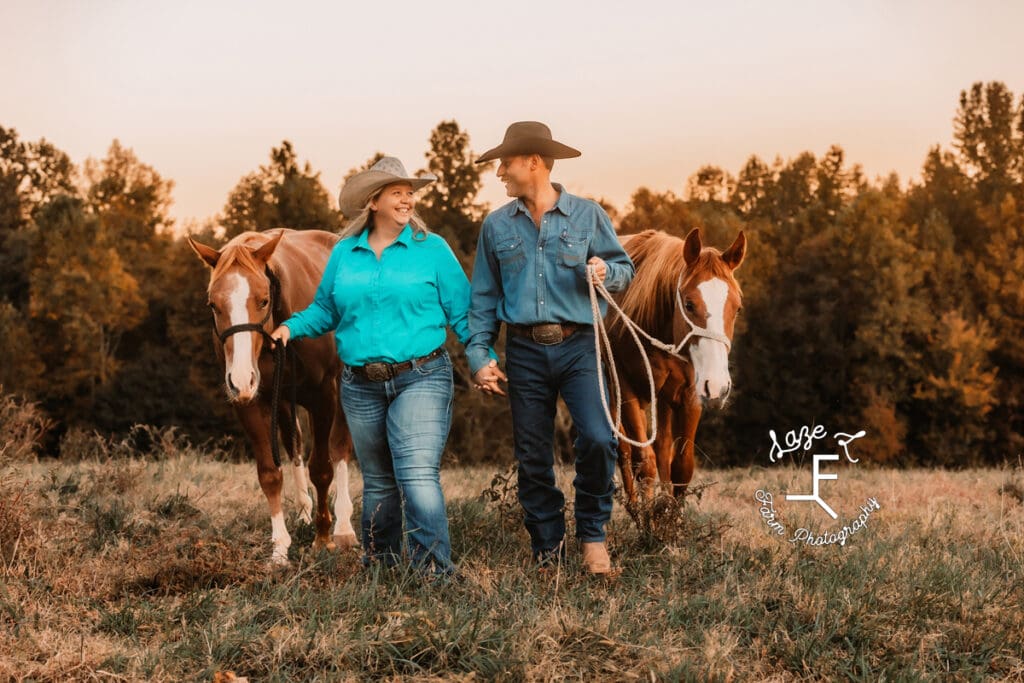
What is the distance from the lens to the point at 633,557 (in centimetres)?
524

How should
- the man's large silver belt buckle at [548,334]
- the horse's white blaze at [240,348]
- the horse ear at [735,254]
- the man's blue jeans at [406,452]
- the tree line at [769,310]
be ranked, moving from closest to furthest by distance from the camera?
the man's blue jeans at [406,452], the man's large silver belt buckle at [548,334], the horse's white blaze at [240,348], the horse ear at [735,254], the tree line at [769,310]

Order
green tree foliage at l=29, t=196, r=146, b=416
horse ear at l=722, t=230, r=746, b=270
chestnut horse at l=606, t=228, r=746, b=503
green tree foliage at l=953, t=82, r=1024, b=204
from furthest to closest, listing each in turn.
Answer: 1. green tree foliage at l=953, t=82, r=1024, b=204
2. green tree foliage at l=29, t=196, r=146, b=416
3. horse ear at l=722, t=230, r=746, b=270
4. chestnut horse at l=606, t=228, r=746, b=503

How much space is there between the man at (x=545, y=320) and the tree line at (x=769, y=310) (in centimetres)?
2428

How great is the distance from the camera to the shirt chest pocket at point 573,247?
192 inches

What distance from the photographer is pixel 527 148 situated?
4938mm

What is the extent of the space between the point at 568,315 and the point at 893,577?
6.93 feet

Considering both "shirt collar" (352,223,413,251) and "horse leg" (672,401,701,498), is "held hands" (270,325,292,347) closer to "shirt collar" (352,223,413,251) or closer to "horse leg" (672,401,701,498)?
"shirt collar" (352,223,413,251)

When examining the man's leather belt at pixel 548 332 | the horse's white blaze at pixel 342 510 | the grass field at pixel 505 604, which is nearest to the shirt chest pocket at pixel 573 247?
the man's leather belt at pixel 548 332

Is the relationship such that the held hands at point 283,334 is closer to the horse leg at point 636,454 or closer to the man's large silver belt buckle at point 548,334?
the man's large silver belt buckle at point 548,334

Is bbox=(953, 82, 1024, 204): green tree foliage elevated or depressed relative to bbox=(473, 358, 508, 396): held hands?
elevated

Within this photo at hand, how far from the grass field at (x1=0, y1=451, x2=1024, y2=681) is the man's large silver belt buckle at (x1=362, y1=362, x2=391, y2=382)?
38.3 inches

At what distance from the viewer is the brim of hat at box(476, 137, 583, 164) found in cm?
491

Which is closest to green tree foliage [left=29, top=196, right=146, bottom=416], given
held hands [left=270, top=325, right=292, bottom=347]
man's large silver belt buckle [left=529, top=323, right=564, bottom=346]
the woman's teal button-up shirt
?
held hands [left=270, top=325, right=292, bottom=347]

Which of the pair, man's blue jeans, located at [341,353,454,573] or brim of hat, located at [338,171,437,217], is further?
brim of hat, located at [338,171,437,217]
